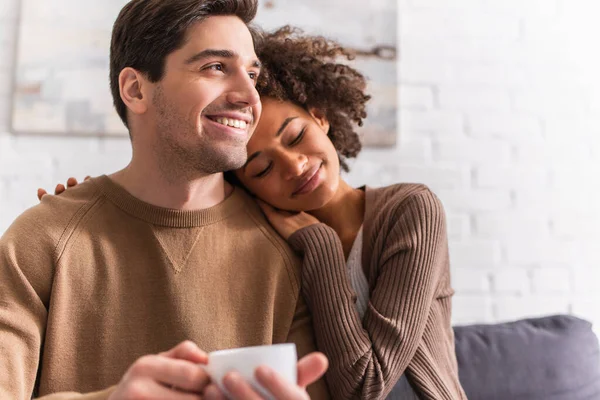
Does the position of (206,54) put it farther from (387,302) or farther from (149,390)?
(149,390)

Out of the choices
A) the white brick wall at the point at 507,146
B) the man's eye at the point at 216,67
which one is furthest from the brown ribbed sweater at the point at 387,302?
the white brick wall at the point at 507,146

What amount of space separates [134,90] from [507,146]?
146 centimetres

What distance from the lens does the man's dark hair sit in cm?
142

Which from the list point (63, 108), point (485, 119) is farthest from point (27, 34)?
point (485, 119)

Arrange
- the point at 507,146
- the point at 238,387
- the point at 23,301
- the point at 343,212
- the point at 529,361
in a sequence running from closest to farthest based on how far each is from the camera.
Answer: the point at 238,387, the point at 23,301, the point at 343,212, the point at 529,361, the point at 507,146

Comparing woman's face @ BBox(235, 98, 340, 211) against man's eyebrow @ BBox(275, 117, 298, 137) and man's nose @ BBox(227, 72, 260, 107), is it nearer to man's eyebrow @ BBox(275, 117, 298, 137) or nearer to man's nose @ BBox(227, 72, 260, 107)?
man's eyebrow @ BBox(275, 117, 298, 137)

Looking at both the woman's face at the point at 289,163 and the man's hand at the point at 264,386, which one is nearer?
the man's hand at the point at 264,386

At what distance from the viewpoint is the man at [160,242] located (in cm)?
128

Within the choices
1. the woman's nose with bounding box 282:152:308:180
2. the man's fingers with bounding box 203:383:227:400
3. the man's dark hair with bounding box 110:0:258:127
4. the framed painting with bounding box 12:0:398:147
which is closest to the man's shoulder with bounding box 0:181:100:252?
the man's dark hair with bounding box 110:0:258:127

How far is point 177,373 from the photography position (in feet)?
2.64

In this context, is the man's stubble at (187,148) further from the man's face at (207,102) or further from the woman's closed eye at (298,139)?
the woman's closed eye at (298,139)

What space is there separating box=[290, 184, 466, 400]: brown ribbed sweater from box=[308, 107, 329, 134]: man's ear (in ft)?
0.82

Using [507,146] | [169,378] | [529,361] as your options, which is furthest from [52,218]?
[507,146]

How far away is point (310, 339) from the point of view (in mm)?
1402
